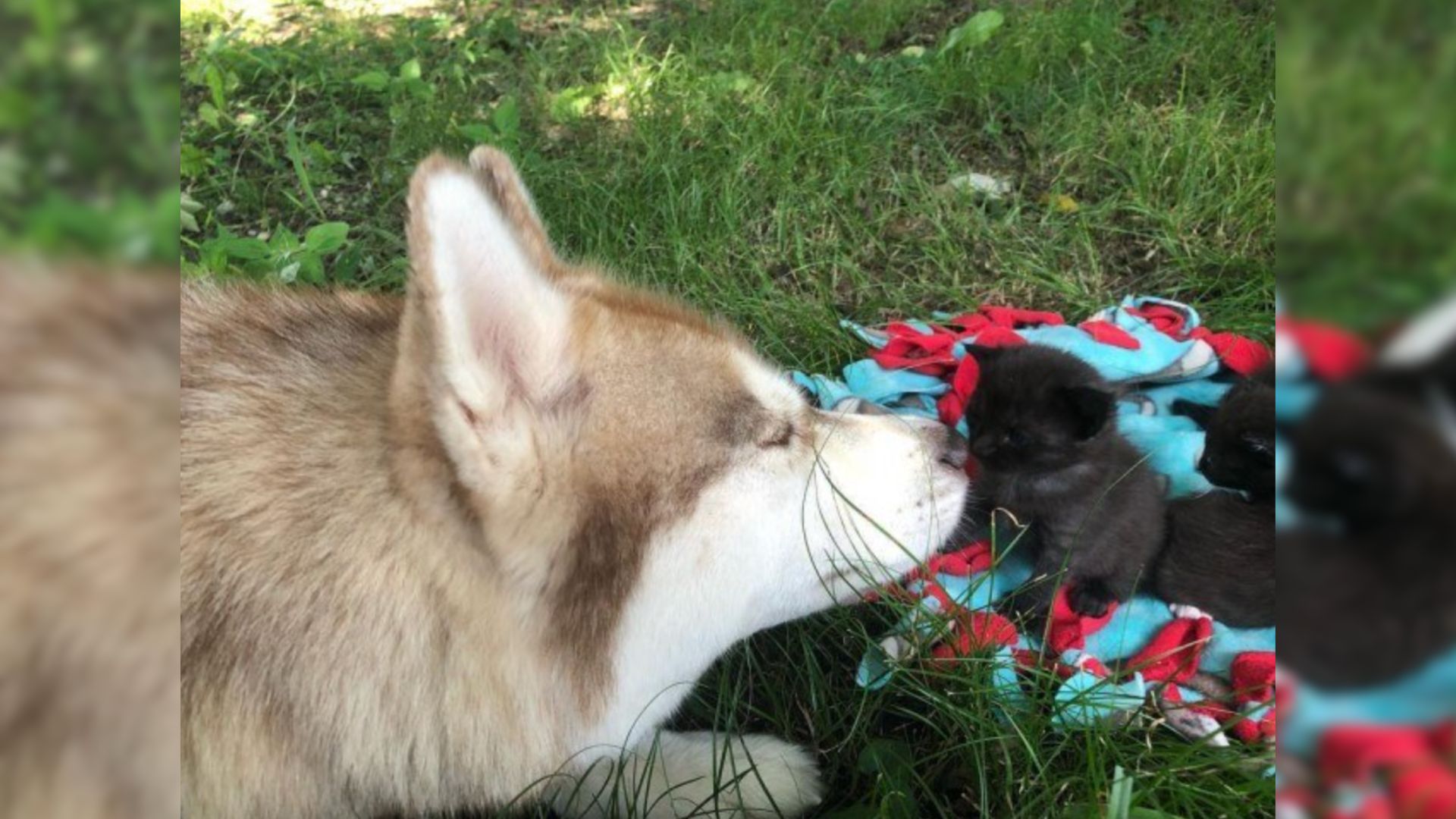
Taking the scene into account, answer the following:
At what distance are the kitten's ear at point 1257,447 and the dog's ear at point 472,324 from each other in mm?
1259

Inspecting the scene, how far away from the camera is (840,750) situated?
235cm

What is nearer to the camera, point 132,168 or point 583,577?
point 132,168

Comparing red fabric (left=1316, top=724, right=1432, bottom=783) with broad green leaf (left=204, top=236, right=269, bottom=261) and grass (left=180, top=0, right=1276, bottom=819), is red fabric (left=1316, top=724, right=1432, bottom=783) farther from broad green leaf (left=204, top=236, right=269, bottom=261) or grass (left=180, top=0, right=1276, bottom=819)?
broad green leaf (left=204, top=236, right=269, bottom=261)

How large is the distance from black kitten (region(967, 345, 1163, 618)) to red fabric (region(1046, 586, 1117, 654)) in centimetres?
3

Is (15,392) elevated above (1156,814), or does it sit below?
above

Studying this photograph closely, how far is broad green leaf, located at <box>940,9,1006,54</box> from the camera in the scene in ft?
15.7

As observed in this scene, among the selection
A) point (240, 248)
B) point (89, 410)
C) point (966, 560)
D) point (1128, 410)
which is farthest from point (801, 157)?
point (89, 410)

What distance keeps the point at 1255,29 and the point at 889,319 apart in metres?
2.54

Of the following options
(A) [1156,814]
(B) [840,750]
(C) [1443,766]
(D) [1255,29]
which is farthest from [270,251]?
(D) [1255,29]

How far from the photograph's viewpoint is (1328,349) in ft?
1.12

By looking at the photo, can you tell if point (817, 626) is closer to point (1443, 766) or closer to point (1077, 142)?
point (1443, 766)

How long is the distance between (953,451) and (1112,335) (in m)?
1.23

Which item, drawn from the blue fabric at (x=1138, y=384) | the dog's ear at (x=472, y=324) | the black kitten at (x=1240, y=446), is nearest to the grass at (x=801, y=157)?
the blue fabric at (x=1138, y=384)

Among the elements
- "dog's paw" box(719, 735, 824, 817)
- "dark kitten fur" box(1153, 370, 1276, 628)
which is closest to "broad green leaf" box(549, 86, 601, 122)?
"dark kitten fur" box(1153, 370, 1276, 628)
